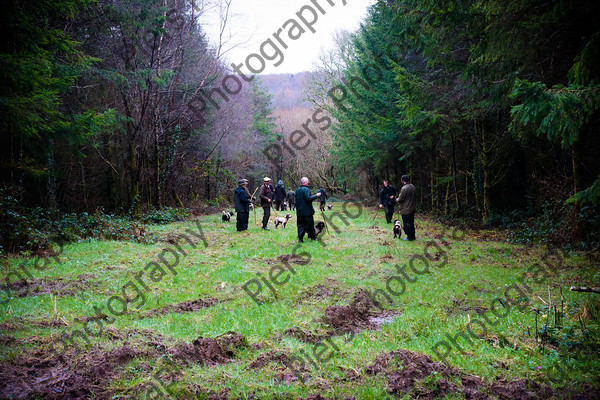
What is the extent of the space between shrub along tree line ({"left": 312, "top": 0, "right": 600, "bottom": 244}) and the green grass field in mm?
2457

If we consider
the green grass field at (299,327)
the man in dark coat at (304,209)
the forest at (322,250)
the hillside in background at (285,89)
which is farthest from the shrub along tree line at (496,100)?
the hillside in background at (285,89)

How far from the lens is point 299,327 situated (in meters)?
4.96

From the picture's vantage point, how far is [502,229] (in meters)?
13.8

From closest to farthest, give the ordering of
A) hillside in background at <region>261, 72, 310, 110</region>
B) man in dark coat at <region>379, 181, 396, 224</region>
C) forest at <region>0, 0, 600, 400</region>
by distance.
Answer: forest at <region>0, 0, 600, 400</region> < man in dark coat at <region>379, 181, 396, 224</region> < hillside in background at <region>261, 72, 310, 110</region>

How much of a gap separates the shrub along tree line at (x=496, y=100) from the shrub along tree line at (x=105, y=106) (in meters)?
8.55

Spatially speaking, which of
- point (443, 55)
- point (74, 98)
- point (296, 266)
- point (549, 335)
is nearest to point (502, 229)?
point (443, 55)

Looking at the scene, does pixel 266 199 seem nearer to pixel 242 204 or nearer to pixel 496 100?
pixel 242 204

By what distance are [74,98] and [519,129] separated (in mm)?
17085

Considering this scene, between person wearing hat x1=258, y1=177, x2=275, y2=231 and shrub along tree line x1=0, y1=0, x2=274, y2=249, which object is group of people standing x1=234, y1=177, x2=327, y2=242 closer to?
person wearing hat x1=258, y1=177, x2=275, y2=231

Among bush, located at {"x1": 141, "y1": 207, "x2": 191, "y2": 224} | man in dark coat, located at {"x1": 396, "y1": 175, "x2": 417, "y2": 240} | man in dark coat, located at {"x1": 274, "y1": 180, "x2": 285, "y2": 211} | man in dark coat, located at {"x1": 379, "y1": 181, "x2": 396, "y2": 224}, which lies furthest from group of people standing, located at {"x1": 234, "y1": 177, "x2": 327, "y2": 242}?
man in dark coat, located at {"x1": 274, "y1": 180, "x2": 285, "y2": 211}

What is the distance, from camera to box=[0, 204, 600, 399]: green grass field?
3.39 m

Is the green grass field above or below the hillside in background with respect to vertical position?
below

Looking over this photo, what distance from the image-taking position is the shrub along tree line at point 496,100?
5656 mm

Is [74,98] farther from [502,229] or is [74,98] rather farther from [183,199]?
[502,229]
